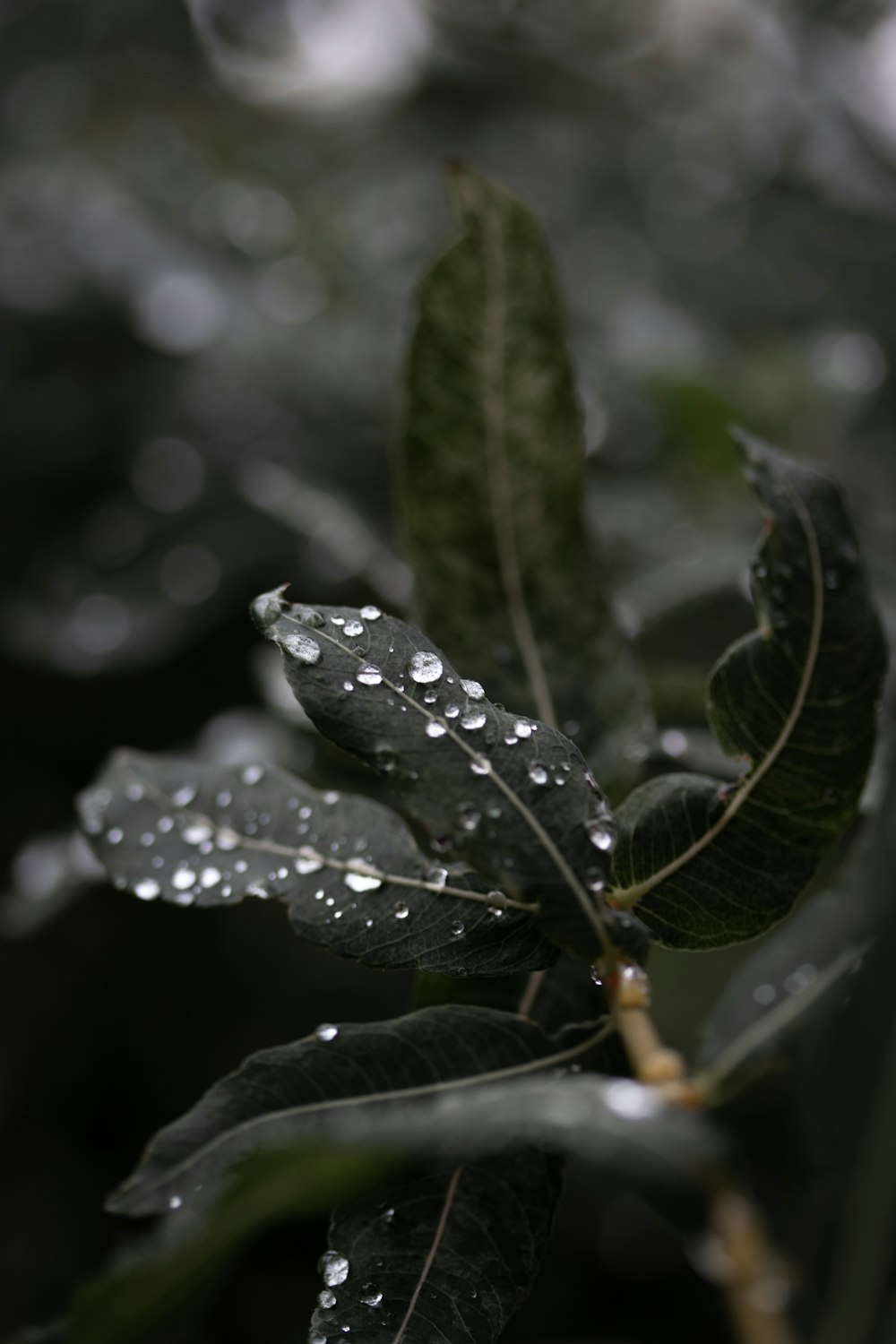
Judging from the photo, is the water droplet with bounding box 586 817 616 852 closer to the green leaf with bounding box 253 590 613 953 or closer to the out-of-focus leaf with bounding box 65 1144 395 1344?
the green leaf with bounding box 253 590 613 953

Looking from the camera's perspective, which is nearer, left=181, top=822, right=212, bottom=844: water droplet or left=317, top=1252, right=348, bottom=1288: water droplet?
left=317, top=1252, right=348, bottom=1288: water droplet

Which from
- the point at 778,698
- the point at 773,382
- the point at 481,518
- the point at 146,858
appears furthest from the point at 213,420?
the point at 778,698

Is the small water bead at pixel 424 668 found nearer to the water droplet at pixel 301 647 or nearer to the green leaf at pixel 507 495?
the water droplet at pixel 301 647

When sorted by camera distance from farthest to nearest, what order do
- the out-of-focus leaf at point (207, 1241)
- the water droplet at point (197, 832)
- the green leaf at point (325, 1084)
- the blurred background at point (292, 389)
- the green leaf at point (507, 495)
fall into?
the blurred background at point (292, 389) → the green leaf at point (507, 495) → the water droplet at point (197, 832) → the green leaf at point (325, 1084) → the out-of-focus leaf at point (207, 1241)

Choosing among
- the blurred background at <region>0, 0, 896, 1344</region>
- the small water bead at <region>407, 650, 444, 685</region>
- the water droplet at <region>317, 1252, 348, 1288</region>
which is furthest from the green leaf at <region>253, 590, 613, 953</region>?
the blurred background at <region>0, 0, 896, 1344</region>

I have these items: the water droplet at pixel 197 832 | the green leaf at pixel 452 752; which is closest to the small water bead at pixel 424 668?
the green leaf at pixel 452 752

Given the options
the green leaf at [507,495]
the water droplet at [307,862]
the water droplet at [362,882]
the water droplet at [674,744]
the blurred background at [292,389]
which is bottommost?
the blurred background at [292,389]

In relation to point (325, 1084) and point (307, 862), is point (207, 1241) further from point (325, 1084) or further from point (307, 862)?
point (307, 862)
